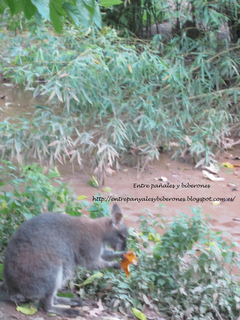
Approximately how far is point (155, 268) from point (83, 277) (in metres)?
0.65

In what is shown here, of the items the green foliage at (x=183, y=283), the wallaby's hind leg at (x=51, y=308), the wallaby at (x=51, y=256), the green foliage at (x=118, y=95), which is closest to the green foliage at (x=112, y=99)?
the green foliage at (x=118, y=95)

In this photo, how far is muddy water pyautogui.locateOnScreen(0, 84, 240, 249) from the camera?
544cm

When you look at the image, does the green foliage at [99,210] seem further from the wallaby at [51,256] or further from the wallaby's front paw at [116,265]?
the wallaby's front paw at [116,265]

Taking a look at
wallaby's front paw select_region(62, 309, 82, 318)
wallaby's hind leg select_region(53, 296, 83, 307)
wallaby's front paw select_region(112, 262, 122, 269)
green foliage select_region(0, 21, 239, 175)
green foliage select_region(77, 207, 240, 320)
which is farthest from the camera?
green foliage select_region(0, 21, 239, 175)

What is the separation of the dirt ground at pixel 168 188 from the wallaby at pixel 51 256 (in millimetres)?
1711

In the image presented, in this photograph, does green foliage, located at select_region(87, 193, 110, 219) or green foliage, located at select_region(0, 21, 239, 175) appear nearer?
green foliage, located at select_region(87, 193, 110, 219)

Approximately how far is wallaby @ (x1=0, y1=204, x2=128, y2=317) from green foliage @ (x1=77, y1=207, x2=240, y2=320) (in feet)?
0.73

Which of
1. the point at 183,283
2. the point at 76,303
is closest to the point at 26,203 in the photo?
the point at 76,303

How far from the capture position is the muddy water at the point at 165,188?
5441mm

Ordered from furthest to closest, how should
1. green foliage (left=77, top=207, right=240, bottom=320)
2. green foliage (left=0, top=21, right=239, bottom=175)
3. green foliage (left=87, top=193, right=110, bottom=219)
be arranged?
green foliage (left=0, top=21, right=239, bottom=175) < green foliage (left=87, top=193, right=110, bottom=219) < green foliage (left=77, top=207, right=240, bottom=320)

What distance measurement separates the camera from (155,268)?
11.5ft

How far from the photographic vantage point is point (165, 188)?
6250 mm

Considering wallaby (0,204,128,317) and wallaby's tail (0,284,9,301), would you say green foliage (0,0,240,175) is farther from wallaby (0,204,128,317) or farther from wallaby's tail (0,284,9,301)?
wallaby's tail (0,284,9,301)

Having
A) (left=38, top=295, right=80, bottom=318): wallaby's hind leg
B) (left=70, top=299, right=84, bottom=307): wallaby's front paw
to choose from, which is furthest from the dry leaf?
(left=38, top=295, right=80, bottom=318): wallaby's hind leg
